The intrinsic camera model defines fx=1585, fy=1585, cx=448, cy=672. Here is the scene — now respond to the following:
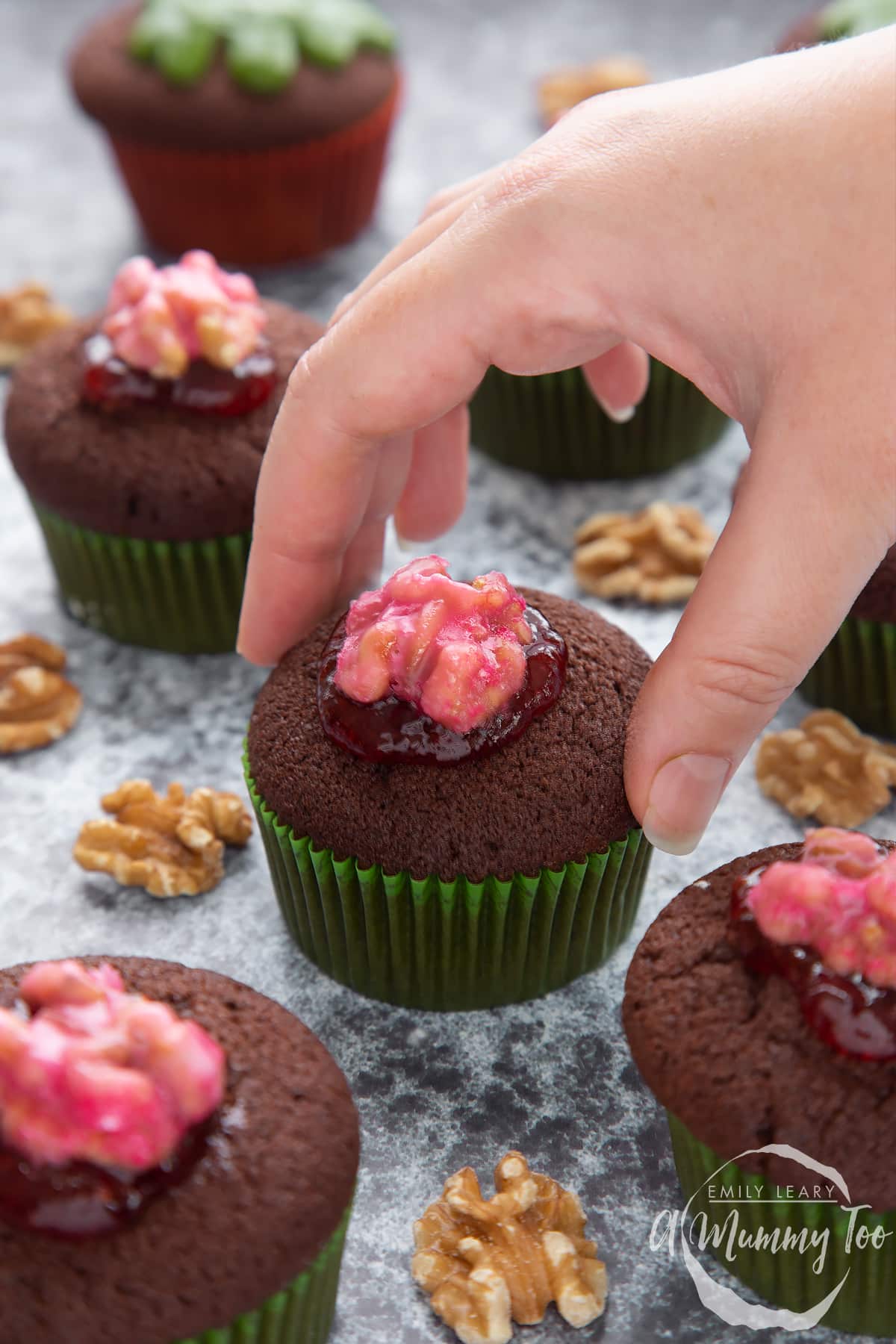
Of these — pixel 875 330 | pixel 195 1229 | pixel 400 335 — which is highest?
pixel 875 330

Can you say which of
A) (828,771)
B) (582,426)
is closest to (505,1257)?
(828,771)

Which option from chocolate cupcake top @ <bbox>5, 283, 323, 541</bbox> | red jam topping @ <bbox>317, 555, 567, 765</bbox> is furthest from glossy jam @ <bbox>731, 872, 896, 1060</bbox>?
chocolate cupcake top @ <bbox>5, 283, 323, 541</bbox>

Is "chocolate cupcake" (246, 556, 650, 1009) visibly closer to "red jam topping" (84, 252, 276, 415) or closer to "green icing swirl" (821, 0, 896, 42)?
"red jam topping" (84, 252, 276, 415)

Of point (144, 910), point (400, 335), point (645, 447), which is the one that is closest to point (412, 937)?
point (144, 910)

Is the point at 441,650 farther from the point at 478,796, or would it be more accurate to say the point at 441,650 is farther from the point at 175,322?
the point at 175,322

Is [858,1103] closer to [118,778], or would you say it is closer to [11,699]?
[118,778]
